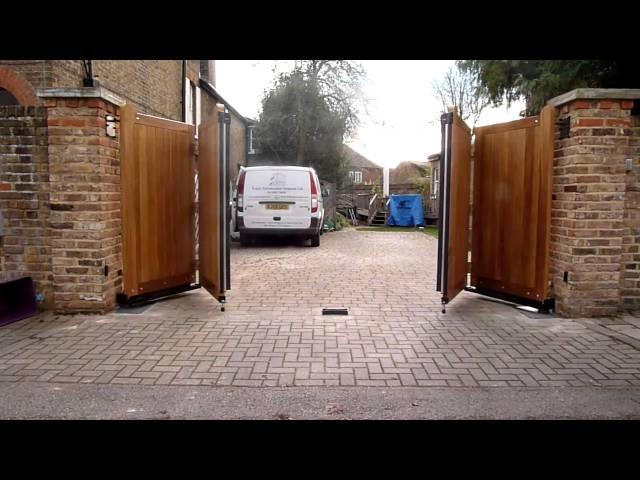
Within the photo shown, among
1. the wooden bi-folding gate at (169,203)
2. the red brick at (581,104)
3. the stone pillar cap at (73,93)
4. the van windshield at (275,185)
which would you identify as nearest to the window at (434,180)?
the van windshield at (275,185)

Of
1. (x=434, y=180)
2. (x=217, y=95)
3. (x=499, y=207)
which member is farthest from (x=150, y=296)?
(x=434, y=180)

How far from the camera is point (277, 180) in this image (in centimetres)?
1148

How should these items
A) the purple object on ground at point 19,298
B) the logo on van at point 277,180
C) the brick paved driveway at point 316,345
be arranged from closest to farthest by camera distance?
the brick paved driveway at point 316,345 < the purple object on ground at point 19,298 < the logo on van at point 277,180

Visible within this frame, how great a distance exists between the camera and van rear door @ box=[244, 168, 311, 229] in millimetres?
11461

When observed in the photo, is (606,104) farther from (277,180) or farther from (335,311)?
(277,180)

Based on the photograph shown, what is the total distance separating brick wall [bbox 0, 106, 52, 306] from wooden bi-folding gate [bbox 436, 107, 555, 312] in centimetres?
450

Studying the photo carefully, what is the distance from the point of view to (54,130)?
5.34 m

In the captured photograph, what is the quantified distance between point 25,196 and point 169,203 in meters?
1.55

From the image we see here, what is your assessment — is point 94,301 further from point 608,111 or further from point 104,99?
point 608,111

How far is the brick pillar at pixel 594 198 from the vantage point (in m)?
5.27

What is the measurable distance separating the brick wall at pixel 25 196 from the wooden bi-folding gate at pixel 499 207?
4496 mm

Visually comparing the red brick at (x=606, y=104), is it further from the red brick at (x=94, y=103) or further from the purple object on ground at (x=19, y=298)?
the purple object on ground at (x=19, y=298)

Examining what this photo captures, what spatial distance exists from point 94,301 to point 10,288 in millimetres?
938
